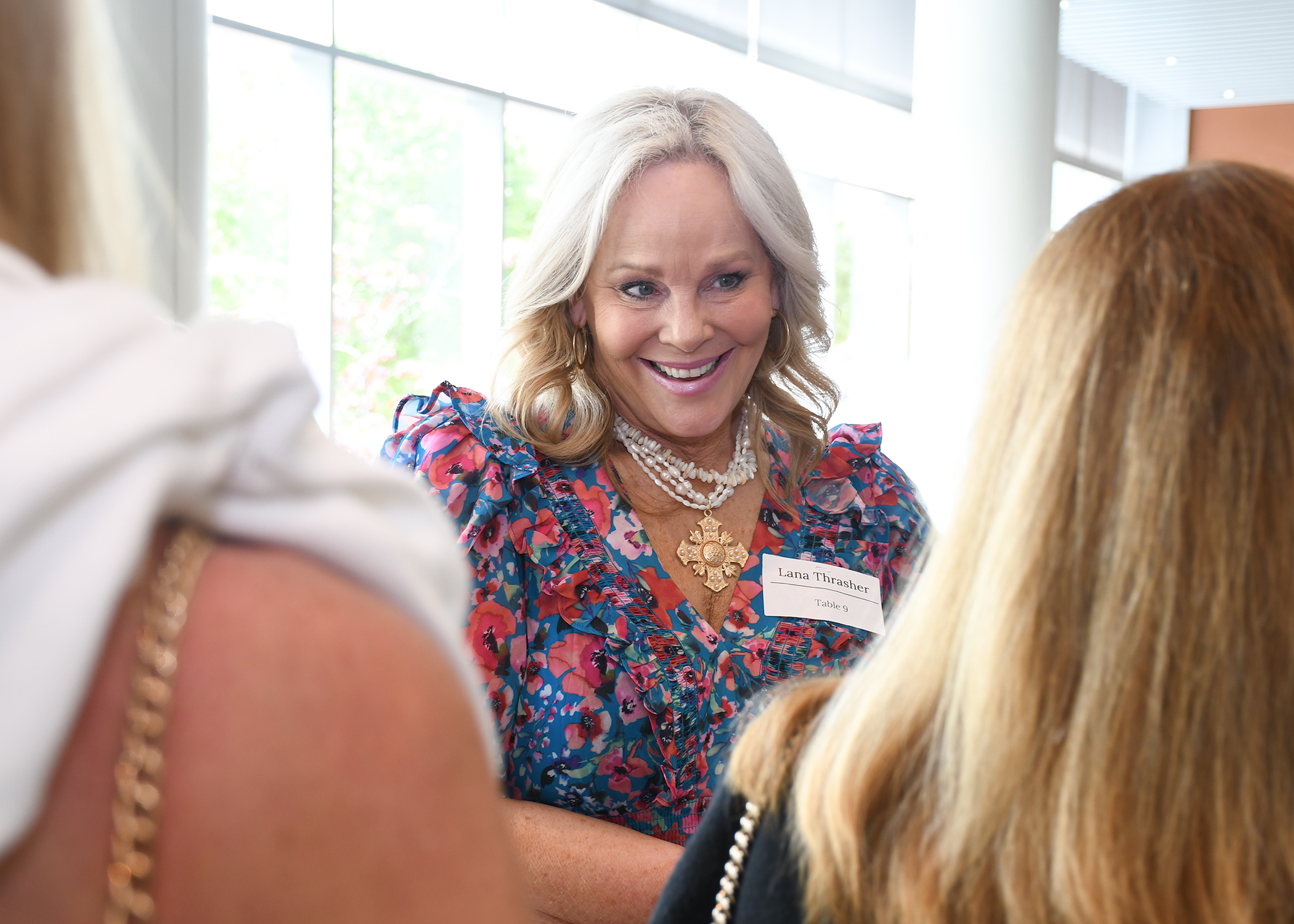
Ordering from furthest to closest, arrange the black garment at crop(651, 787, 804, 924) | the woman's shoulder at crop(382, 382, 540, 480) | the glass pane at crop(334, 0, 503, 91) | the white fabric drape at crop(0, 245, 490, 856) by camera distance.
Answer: the glass pane at crop(334, 0, 503, 91), the woman's shoulder at crop(382, 382, 540, 480), the black garment at crop(651, 787, 804, 924), the white fabric drape at crop(0, 245, 490, 856)

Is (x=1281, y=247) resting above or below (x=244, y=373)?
above

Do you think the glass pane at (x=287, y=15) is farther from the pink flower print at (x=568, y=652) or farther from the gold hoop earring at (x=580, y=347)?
the pink flower print at (x=568, y=652)

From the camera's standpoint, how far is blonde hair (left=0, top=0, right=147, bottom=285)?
54 centimetres

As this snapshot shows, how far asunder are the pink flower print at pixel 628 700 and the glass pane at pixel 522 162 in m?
5.64

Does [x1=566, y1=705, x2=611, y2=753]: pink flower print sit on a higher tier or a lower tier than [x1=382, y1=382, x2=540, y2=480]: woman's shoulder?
lower

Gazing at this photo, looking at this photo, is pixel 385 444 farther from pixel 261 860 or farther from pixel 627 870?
pixel 261 860

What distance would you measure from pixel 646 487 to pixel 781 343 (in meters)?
0.52

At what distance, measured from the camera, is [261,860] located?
42 centimetres

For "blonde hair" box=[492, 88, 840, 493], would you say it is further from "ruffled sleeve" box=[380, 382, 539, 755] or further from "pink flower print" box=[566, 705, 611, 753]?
"pink flower print" box=[566, 705, 611, 753]

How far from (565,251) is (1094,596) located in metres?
1.57

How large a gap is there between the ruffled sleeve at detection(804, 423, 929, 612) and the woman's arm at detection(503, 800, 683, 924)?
0.74 m

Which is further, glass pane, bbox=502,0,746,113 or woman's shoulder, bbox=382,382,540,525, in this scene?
glass pane, bbox=502,0,746,113

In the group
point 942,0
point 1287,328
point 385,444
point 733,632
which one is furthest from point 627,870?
point 942,0

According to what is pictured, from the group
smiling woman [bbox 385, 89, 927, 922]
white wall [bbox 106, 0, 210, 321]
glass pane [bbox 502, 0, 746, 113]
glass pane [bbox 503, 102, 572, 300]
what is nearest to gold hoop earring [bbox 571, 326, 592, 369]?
smiling woman [bbox 385, 89, 927, 922]
